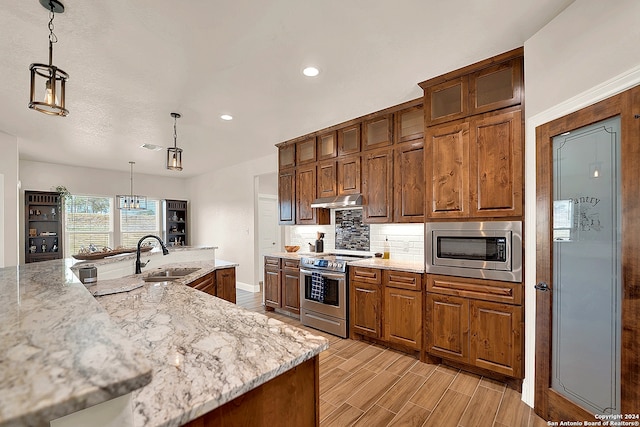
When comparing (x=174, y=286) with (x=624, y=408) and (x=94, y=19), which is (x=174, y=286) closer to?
(x=94, y=19)

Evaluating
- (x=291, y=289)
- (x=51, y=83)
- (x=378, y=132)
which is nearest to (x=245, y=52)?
(x=51, y=83)

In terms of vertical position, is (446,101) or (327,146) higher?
(446,101)

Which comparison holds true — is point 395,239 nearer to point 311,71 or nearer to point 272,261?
point 272,261

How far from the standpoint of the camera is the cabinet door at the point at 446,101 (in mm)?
2680

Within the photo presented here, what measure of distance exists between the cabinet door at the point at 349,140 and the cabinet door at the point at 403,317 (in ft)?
6.10

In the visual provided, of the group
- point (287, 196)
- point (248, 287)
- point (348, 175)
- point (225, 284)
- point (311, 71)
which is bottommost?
point (248, 287)

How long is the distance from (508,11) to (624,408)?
2.45 m

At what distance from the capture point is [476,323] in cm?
254

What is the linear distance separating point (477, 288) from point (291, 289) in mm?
2546

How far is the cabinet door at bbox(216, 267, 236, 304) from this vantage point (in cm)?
345

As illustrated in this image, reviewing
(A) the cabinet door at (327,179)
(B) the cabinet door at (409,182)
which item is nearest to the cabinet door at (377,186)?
(B) the cabinet door at (409,182)

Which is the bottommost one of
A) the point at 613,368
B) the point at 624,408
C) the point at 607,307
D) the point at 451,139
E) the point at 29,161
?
the point at 624,408

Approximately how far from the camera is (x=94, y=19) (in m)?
1.92

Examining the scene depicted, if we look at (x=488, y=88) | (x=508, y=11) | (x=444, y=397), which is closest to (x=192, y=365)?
(x=444, y=397)
